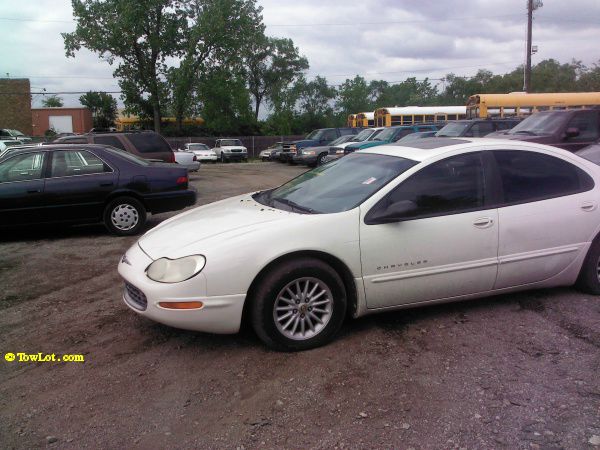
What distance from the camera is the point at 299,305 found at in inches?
151

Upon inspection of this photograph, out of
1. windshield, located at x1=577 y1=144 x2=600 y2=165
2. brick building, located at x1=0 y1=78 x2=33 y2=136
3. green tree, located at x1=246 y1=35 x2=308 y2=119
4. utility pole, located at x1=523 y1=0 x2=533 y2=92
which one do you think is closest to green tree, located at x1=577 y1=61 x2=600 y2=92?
utility pole, located at x1=523 y1=0 x2=533 y2=92

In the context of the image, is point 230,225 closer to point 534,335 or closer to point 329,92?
point 534,335

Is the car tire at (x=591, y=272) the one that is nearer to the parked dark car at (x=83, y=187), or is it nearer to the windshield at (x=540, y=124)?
the parked dark car at (x=83, y=187)

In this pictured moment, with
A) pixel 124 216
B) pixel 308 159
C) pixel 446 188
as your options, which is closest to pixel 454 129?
pixel 308 159

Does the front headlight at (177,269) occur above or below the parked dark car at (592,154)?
below

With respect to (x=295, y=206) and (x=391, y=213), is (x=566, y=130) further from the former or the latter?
(x=295, y=206)

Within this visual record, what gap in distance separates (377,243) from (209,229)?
1270mm

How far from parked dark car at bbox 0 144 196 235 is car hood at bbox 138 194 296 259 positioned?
12.3 ft

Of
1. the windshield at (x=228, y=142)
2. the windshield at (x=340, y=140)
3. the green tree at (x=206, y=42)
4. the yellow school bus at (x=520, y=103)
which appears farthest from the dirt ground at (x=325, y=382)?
the green tree at (x=206, y=42)

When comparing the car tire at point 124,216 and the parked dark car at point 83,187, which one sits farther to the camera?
the car tire at point 124,216

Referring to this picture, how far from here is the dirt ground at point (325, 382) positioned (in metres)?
2.88

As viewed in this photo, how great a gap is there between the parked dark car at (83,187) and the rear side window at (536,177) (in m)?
5.45

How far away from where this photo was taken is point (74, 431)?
9.75ft

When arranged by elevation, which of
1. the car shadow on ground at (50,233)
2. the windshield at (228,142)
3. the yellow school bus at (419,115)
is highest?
the yellow school bus at (419,115)
